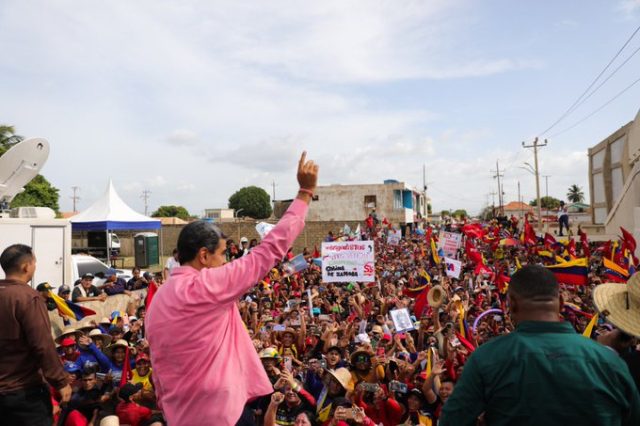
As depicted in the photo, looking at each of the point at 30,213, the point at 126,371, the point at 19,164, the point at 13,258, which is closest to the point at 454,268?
the point at 126,371

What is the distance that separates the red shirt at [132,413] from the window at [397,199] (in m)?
37.3

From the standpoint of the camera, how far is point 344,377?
512 cm

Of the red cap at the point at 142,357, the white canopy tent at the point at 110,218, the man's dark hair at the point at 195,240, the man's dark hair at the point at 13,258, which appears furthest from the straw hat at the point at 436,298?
the white canopy tent at the point at 110,218

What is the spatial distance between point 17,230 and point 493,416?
9364 mm

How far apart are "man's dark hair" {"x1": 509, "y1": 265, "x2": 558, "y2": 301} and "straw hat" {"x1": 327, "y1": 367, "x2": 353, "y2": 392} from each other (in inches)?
137

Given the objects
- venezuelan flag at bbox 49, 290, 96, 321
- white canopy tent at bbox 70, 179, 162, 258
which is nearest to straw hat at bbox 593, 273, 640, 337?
venezuelan flag at bbox 49, 290, 96, 321

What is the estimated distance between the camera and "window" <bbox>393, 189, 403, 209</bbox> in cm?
4162

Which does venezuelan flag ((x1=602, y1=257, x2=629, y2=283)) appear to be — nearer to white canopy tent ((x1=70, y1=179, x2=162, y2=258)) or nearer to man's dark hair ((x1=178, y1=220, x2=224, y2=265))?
man's dark hair ((x1=178, y1=220, x2=224, y2=265))

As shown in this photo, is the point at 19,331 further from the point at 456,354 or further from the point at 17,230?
the point at 17,230

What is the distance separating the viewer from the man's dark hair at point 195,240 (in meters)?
2.00

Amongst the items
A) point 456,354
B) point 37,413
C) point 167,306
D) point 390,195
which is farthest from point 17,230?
point 390,195

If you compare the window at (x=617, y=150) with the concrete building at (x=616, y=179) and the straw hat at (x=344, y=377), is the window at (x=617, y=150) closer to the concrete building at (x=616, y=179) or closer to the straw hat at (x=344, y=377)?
the concrete building at (x=616, y=179)

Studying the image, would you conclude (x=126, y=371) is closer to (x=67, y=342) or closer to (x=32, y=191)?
(x=67, y=342)

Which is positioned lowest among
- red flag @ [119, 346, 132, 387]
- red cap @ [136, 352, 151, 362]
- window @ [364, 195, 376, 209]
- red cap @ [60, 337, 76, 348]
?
red flag @ [119, 346, 132, 387]
